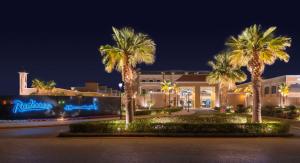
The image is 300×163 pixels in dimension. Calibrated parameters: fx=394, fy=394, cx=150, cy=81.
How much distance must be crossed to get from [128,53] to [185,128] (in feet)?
24.0

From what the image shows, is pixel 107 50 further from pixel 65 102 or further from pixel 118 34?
pixel 65 102

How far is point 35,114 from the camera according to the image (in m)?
39.6

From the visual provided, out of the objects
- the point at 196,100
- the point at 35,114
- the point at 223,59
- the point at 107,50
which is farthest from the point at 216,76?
the point at 196,100

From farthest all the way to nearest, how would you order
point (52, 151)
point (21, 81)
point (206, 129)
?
point (21, 81) → point (206, 129) → point (52, 151)

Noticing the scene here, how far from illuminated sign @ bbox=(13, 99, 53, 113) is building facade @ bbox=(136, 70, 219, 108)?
46.6m

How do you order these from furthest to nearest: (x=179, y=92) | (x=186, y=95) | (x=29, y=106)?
1. (x=186, y=95)
2. (x=179, y=92)
3. (x=29, y=106)

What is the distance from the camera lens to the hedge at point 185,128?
76.1ft

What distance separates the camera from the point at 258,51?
27312 millimetres

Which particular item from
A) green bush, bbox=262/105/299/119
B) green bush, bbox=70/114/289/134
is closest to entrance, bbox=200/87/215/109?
green bush, bbox=262/105/299/119

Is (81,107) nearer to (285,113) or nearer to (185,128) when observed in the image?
(185,128)

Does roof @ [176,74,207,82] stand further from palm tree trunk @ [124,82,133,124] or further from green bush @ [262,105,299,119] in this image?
palm tree trunk @ [124,82,133,124]

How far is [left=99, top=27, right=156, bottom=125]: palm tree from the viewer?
2736 centimetres

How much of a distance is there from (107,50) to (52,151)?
479 inches

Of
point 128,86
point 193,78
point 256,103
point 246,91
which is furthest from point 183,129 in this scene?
point 193,78
